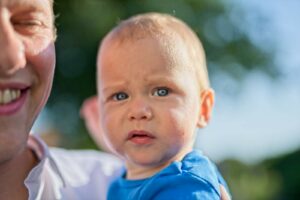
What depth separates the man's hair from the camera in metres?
2.75

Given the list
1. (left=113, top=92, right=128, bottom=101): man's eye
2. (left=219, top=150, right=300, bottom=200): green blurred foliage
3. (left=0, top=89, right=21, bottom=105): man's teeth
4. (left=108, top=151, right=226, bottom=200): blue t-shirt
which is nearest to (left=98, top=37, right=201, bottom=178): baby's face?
(left=113, top=92, right=128, bottom=101): man's eye

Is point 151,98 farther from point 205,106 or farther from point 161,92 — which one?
point 205,106

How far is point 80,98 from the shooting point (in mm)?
16047

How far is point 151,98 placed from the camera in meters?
2.67

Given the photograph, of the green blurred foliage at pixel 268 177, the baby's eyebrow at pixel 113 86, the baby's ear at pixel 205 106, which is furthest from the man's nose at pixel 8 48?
the green blurred foliage at pixel 268 177

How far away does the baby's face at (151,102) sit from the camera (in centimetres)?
266

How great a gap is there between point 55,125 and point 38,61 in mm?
13163

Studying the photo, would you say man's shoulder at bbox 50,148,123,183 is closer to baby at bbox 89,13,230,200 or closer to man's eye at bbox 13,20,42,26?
baby at bbox 89,13,230,200

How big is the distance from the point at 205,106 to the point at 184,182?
548mm

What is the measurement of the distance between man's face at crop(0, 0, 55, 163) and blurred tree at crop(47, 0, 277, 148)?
40.4 feet

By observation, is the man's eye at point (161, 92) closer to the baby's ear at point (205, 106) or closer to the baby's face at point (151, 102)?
the baby's face at point (151, 102)

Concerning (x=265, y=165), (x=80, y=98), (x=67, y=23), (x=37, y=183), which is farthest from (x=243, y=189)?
(x=37, y=183)

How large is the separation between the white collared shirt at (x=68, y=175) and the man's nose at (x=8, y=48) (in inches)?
23.9

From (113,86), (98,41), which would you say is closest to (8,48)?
(113,86)
